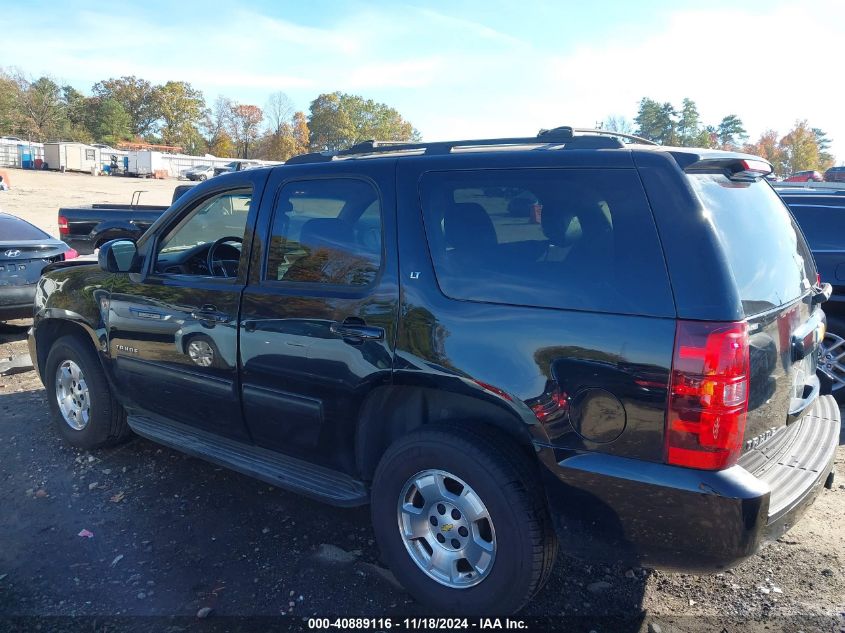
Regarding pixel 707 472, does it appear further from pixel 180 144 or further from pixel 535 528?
pixel 180 144

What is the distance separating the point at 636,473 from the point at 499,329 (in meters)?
0.73

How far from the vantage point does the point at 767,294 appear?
2586mm

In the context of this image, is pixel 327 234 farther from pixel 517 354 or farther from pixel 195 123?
pixel 195 123

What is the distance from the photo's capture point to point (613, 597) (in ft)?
10.2

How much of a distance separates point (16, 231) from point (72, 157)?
65103 millimetres

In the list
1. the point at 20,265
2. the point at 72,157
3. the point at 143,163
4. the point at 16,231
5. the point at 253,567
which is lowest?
the point at 253,567

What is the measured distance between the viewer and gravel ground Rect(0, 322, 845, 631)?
9.81 ft

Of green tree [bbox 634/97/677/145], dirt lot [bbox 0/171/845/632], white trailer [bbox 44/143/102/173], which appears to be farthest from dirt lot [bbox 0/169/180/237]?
green tree [bbox 634/97/677/145]

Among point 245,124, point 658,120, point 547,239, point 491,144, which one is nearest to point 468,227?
point 547,239

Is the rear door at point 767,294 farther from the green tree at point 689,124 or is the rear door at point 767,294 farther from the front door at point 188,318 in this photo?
the green tree at point 689,124

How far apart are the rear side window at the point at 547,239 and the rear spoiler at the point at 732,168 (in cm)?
25

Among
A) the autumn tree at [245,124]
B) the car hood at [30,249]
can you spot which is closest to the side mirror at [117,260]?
the car hood at [30,249]

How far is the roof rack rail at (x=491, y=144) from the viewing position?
2.76 metres

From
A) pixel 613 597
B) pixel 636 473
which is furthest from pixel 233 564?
pixel 636 473
